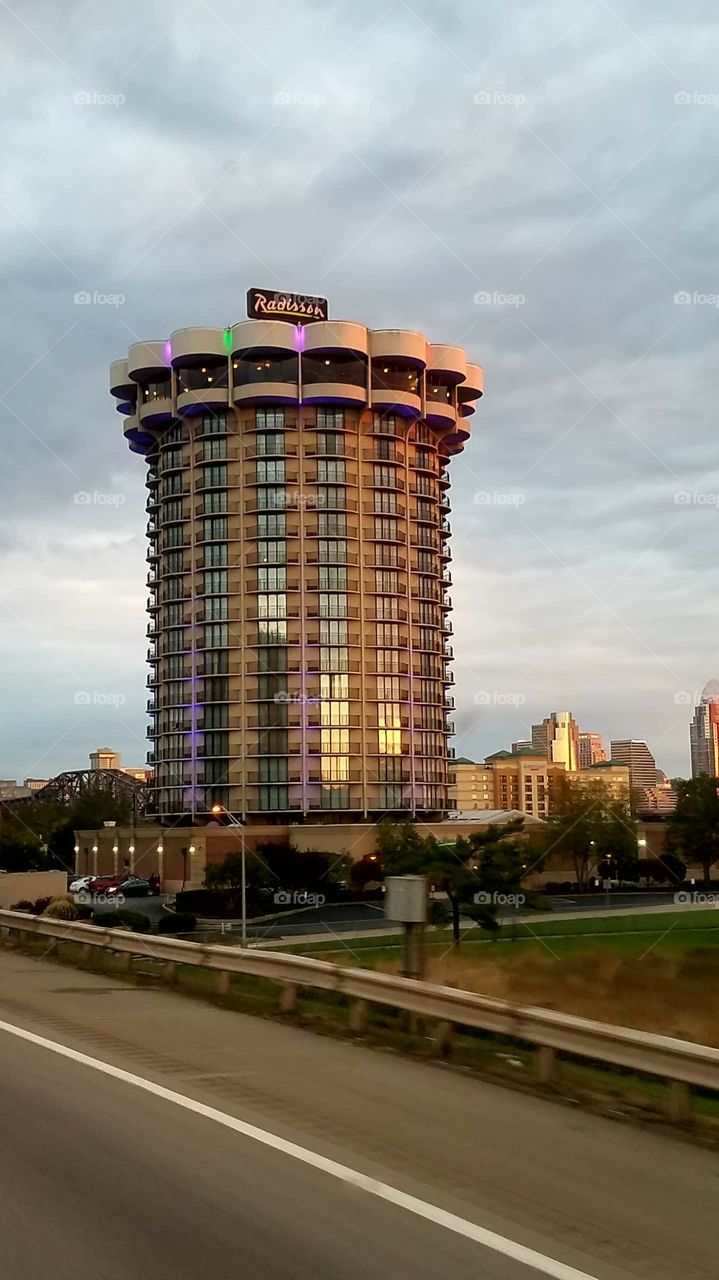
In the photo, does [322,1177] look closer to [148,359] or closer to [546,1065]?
[546,1065]

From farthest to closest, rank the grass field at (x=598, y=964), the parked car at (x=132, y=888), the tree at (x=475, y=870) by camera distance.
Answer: the parked car at (x=132, y=888) → the tree at (x=475, y=870) → the grass field at (x=598, y=964)

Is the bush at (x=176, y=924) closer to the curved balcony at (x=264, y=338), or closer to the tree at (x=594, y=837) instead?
the tree at (x=594, y=837)

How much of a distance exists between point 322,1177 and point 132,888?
302 feet

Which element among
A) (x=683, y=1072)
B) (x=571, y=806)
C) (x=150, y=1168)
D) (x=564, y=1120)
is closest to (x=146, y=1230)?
(x=150, y=1168)

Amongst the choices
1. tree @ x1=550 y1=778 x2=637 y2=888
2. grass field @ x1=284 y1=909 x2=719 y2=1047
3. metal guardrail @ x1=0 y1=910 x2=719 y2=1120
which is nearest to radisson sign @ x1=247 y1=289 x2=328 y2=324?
tree @ x1=550 y1=778 x2=637 y2=888

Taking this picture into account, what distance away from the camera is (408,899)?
42.3 feet

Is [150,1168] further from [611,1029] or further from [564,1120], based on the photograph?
[611,1029]

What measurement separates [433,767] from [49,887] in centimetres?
6477

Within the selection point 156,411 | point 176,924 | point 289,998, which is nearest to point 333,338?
point 156,411

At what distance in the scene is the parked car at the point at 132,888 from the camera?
9275cm

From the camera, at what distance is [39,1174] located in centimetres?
758

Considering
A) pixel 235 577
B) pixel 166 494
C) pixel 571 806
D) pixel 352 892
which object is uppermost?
pixel 166 494

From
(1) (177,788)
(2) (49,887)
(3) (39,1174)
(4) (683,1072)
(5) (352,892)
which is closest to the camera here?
(3) (39,1174)

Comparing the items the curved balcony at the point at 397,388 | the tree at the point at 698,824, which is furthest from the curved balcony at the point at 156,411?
the tree at the point at 698,824
